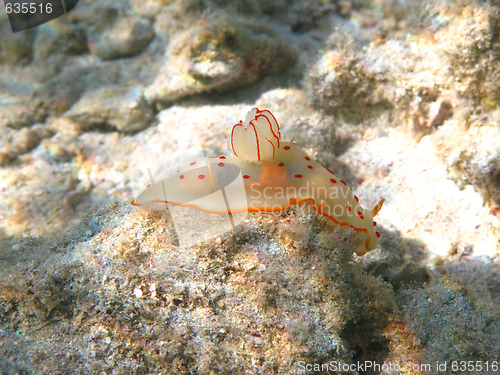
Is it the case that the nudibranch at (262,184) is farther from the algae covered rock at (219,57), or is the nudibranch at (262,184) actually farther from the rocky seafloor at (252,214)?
the algae covered rock at (219,57)

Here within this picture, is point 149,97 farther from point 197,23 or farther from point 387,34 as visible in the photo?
point 387,34

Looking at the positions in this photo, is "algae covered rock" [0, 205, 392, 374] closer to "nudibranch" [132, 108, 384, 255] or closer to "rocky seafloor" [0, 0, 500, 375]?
"rocky seafloor" [0, 0, 500, 375]

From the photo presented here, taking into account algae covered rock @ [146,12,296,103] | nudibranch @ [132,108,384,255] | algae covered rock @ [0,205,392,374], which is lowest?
algae covered rock @ [0,205,392,374]

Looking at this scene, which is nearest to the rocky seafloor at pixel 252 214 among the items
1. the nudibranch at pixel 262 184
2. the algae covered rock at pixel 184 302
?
the algae covered rock at pixel 184 302

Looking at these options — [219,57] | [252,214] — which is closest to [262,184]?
[252,214]

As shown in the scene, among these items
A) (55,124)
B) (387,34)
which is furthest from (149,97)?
(387,34)

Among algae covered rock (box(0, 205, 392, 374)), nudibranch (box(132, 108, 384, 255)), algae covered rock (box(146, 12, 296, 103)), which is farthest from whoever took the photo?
algae covered rock (box(146, 12, 296, 103))

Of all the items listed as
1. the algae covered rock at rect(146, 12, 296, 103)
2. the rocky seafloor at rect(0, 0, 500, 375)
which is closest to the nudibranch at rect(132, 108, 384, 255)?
the rocky seafloor at rect(0, 0, 500, 375)
